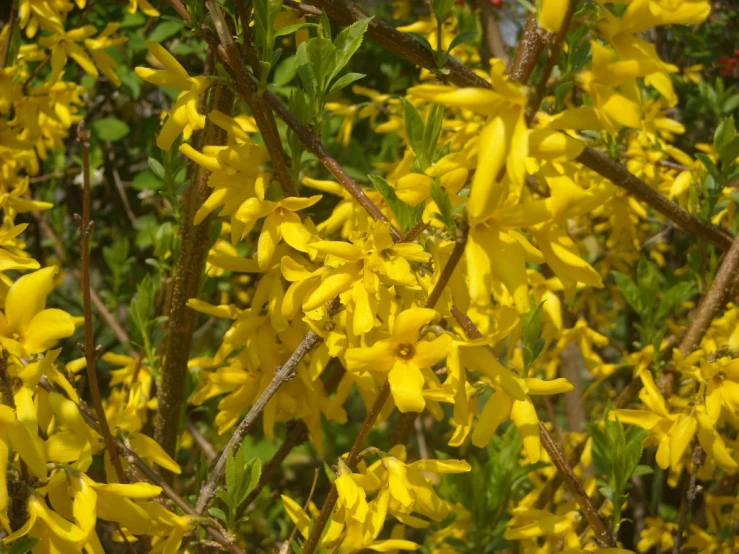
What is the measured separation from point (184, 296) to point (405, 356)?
0.60 m

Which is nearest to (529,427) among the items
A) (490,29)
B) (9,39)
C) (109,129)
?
(9,39)

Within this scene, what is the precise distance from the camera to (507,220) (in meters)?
0.80

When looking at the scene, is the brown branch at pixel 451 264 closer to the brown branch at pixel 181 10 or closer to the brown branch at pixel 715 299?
the brown branch at pixel 181 10

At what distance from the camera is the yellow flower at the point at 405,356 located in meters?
0.85

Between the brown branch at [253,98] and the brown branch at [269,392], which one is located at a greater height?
the brown branch at [253,98]

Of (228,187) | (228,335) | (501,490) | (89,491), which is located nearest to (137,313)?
(228,335)

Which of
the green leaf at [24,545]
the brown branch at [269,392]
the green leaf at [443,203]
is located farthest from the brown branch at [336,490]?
the green leaf at [24,545]

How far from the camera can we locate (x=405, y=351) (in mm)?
908

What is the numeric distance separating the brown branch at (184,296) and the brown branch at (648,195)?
63cm

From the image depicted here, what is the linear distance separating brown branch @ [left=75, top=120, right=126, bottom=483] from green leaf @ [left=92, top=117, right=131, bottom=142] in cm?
172

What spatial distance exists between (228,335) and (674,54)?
2959mm

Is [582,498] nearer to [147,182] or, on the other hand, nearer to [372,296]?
[372,296]

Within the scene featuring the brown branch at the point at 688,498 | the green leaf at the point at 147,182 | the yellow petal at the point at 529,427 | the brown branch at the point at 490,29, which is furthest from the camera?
the brown branch at the point at 490,29

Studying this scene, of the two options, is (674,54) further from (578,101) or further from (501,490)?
(501,490)
